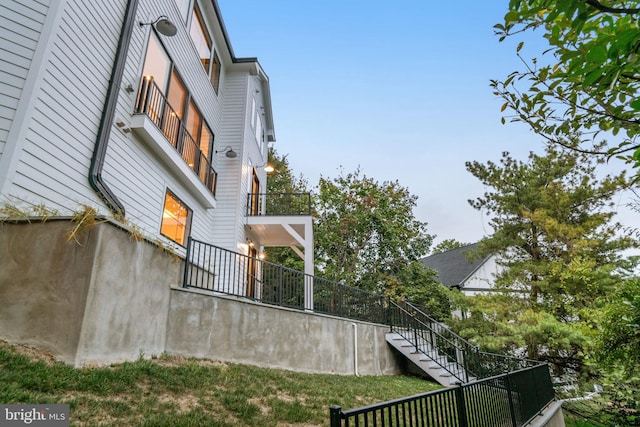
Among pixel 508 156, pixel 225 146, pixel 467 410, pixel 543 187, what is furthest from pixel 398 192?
pixel 467 410

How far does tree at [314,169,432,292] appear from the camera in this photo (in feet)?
58.9

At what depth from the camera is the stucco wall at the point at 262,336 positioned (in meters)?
5.75

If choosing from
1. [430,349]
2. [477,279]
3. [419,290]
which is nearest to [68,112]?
[430,349]

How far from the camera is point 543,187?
12555mm

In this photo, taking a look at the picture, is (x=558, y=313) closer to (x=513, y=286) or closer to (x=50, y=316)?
Answer: (x=513, y=286)

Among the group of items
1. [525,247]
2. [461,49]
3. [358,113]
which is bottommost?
[525,247]

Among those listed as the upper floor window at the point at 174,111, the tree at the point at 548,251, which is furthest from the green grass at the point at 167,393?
the tree at the point at 548,251

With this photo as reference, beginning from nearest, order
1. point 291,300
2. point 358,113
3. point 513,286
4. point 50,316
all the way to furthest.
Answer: point 50,316, point 291,300, point 513,286, point 358,113

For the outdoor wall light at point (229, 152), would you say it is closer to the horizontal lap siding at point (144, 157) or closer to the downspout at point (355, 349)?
the horizontal lap siding at point (144, 157)

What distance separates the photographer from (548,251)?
40.3 ft

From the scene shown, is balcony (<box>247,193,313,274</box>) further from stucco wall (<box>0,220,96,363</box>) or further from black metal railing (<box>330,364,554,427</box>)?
stucco wall (<box>0,220,96,363</box>)

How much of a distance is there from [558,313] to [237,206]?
11787 millimetres

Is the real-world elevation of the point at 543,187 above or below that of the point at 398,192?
below

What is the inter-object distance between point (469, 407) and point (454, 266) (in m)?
22.4
